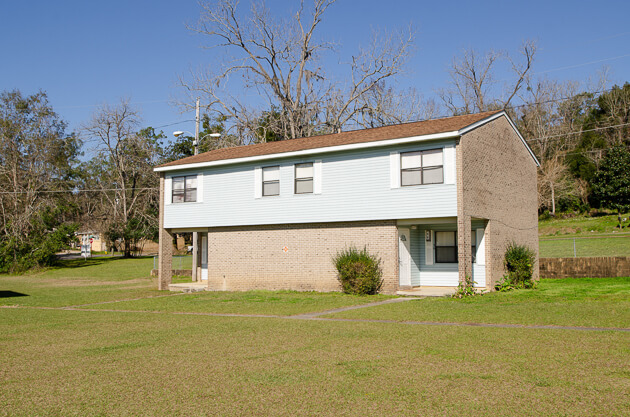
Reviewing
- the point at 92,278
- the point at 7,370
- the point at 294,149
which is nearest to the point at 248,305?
the point at 294,149

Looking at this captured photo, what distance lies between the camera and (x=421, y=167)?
19.8m

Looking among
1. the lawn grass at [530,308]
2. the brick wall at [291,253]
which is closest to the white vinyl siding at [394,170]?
the brick wall at [291,253]

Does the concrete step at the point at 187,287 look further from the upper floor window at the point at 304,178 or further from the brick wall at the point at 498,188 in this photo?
the brick wall at the point at 498,188

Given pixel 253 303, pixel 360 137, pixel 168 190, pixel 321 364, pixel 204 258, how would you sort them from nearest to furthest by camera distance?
pixel 321 364, pixel 253 303, pixel 360 137, pixel 168 190, pixel 204 258

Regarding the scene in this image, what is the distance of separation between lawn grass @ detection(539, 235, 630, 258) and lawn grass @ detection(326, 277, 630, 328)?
11.6 m

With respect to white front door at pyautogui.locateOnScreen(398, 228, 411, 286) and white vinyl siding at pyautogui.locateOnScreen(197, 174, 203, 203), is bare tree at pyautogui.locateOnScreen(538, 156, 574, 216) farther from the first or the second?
white vinyl siding at pyautogui.locateOnScreen(197, 174, 203, 203)

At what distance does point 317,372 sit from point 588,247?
98.3ft

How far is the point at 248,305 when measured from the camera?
17.9 m

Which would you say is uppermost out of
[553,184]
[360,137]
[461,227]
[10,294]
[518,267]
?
[553,184]

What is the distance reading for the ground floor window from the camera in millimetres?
22109

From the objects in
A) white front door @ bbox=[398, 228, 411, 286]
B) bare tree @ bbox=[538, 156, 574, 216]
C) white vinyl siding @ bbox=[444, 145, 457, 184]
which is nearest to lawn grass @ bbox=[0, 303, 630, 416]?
white vinyl siding @ bbox=[444, 145, 457, 184]

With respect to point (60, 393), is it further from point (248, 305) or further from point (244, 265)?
point (244, 265)

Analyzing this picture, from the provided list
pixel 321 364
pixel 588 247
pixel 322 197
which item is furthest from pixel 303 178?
pixel 588 247

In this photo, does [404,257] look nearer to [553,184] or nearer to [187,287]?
[187,287]
